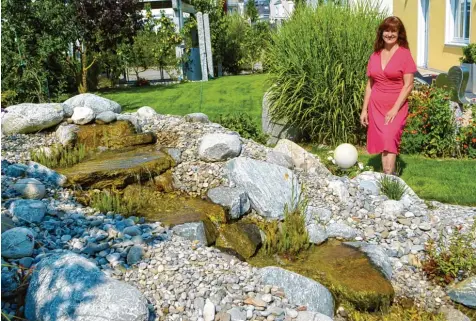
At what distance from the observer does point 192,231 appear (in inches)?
179

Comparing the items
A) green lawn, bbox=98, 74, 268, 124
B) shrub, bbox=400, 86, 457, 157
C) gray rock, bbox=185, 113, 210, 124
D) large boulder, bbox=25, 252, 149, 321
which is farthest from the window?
large boulder, bbox=25, 252, 149, 321

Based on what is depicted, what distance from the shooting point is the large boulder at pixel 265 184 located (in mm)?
5359

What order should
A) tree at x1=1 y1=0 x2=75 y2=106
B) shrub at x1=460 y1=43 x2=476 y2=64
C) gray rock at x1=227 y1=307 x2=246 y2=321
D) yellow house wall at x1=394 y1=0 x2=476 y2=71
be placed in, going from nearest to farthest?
gray rock at x1=227 y1=307 x2=246 y2=321 < tree at x1=1 y1=0 x2=75 y2=106 < shrub at x1=460 y1=43 x2=476 y2=64 < yellow house wall at x1=394 y1=0 x2=476 y2=71

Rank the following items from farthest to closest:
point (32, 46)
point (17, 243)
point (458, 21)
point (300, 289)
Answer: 1. point (458, 21)
2. point (32, 46)
3. point (300, 289)
4. point (17, 243)

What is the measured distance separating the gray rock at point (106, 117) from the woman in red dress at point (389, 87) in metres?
3.21

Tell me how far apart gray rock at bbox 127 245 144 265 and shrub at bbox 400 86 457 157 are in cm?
491

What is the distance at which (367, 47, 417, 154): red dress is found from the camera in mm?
5918

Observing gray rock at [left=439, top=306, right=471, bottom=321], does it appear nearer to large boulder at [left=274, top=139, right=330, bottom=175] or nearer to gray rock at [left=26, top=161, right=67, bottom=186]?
large boulder at [left=274, top=139, right=330, bottom=175]

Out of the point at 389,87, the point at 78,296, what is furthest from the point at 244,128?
the point at 78,296

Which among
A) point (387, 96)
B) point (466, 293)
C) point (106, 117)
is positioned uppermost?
point (387, 96)

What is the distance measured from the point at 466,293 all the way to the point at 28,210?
349 cm

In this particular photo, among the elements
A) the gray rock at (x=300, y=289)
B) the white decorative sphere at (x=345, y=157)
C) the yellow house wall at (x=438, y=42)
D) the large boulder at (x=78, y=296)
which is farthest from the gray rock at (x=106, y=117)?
the yellow house wall at (x=438, y=42)

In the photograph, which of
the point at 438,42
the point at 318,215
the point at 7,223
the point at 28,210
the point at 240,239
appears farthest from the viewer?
the point at 438,42

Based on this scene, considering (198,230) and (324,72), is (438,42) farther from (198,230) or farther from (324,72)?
(198,230)
